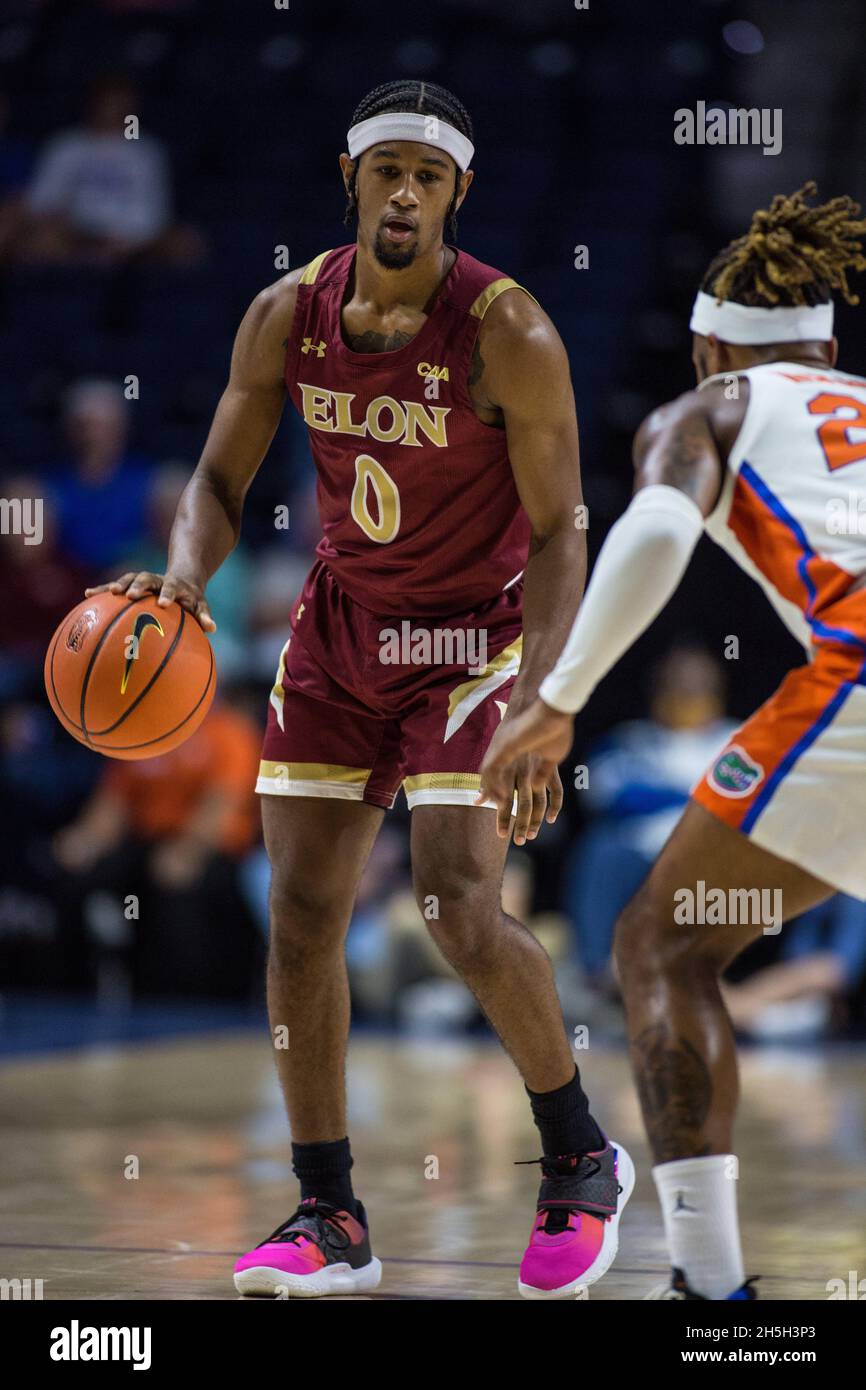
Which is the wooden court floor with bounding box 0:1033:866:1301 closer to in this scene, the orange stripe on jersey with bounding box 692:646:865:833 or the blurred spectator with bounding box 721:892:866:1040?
the blurred spectator with bounding box 721:892:866:1040

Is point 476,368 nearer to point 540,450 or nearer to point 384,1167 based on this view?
point 540,450

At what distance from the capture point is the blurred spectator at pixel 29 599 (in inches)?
339

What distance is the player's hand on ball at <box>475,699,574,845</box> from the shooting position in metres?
2.93

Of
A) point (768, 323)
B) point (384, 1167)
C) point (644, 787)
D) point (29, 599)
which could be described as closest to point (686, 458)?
point (768, 323)

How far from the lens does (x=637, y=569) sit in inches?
108

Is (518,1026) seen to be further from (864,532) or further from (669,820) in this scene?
(669,820)

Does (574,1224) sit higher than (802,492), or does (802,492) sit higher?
(802,492)

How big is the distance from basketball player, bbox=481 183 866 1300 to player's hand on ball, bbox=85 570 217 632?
92 cm

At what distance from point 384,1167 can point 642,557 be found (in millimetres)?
2756

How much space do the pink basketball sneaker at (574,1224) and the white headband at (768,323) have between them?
1.64 m

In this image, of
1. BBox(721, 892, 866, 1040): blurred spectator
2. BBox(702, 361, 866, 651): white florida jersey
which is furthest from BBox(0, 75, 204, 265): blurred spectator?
BBox(702, 361, 866, 651): white florida jersey

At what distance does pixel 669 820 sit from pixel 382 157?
444 cm

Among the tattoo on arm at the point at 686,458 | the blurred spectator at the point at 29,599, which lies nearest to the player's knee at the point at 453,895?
the tattoo on arm at the point at 686,458
